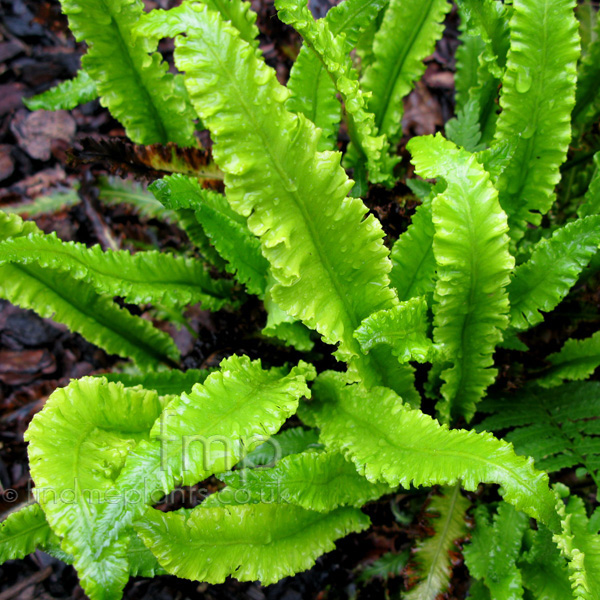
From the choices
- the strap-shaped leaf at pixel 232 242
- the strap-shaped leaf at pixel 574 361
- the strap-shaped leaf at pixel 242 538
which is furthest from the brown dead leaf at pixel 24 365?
the strap-shaped leaf at pixel 574 361

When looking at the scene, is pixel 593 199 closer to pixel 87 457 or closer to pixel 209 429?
pixel 209 429

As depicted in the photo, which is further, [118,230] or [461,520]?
[118,230]

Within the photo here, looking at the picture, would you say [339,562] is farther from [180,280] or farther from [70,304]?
[70,304]

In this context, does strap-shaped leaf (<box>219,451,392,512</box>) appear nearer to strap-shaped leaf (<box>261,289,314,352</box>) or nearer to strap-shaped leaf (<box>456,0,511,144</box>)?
strap-shaped leaf (<box>261,289,314,352</box>)

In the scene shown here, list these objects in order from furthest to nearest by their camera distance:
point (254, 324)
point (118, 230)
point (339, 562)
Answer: point (118, 230)
point (254, 324)
point (339, 562)

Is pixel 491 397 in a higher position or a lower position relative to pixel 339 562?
higher

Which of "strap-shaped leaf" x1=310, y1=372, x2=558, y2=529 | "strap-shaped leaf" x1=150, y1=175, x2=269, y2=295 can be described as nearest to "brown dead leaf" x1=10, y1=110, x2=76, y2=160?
"strap-shaped leaf" x1=150, y1=175, x2=269, y2=295

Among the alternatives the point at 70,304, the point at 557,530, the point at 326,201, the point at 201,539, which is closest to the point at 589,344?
the point at 557,530

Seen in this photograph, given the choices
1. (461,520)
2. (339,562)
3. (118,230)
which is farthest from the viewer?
(118,230)
